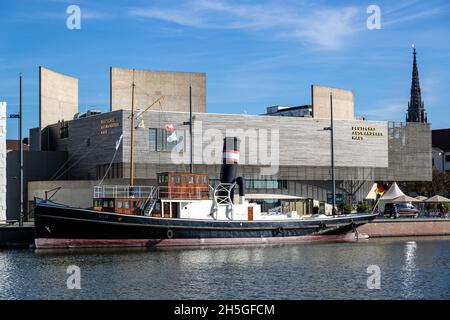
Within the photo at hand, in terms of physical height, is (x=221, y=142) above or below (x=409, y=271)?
above

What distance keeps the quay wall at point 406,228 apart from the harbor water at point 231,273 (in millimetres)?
12017

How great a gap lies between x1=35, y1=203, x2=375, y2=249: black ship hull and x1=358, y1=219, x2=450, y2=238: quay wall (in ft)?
42.8

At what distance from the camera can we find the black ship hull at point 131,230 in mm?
52562

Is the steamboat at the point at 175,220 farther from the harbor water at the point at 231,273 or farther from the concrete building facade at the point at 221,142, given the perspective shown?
the concrete building facade at the point at 221,142

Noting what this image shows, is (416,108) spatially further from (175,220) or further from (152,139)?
(175,220)

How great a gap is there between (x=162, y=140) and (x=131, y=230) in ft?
101

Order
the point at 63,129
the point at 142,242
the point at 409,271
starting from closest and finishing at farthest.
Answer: the point at 409,271, the point at 142,242, the point at 63,129

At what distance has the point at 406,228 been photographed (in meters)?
69.6

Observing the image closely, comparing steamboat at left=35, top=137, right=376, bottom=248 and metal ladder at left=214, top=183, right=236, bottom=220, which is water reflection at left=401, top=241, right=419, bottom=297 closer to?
steamboat at left=35, top=137, right=376, bottom=248

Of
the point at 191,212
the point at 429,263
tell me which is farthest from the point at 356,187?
the point at 429,263

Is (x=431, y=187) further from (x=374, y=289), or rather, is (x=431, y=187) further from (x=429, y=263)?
(x=374, y=289)

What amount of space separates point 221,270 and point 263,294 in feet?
26.9

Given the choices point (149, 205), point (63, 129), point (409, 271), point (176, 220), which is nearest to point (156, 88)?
point (63, 129)

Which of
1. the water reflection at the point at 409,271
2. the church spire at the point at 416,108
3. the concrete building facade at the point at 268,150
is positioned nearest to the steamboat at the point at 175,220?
the water reflection at the point at 409,271
